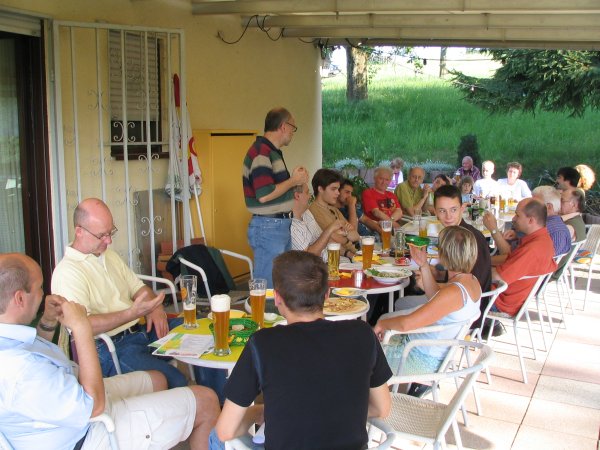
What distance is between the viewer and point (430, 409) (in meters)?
2.80

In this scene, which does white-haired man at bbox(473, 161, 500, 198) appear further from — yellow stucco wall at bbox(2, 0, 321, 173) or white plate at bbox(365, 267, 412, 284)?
white plate at bbox(365, 267, 412, 284)

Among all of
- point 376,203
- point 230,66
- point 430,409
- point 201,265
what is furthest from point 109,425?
point 230,66

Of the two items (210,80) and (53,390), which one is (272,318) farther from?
(210,80)

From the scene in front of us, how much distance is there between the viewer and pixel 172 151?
5781 millimetres

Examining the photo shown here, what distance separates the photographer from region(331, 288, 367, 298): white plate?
138 inches

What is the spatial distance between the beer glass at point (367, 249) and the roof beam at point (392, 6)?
115 inches

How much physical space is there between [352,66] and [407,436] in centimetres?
1704

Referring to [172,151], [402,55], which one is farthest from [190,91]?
[402,55]

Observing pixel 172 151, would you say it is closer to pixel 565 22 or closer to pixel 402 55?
pixel 565 22

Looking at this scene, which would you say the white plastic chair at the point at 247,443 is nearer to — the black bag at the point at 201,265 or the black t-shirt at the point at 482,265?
the black t-shirt at the point at 482,265

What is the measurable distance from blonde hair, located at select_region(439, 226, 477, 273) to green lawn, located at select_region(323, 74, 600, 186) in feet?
44.3

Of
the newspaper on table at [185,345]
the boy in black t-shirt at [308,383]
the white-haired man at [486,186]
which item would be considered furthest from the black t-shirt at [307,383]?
the white-haired man at [486,186]

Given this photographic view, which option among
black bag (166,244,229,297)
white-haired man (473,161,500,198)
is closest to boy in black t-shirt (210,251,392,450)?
black bag (166,244,229,297)

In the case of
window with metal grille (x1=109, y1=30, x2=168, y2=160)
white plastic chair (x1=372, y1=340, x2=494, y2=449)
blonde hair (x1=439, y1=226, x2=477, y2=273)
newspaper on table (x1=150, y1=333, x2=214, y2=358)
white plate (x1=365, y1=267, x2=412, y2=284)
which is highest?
window with metal grille (x1=109, y1=30, x2=168, y2=160)
